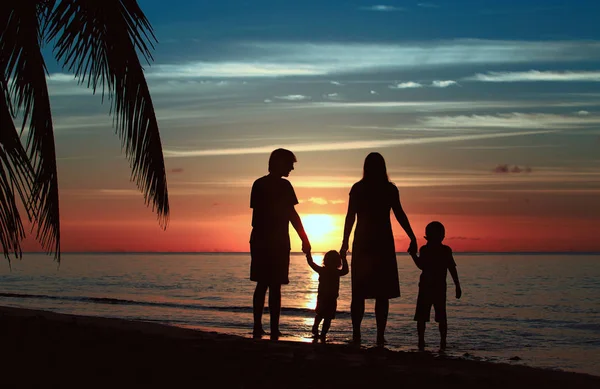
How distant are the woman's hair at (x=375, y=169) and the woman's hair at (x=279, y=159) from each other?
0.85 meters

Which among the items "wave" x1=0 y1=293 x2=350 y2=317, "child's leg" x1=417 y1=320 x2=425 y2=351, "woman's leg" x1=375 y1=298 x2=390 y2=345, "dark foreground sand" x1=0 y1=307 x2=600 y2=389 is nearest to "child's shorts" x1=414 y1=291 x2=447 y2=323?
"child's leg" x1=417 y1=320 x2=425 y2=351

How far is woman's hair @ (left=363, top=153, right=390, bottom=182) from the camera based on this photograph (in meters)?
7.88

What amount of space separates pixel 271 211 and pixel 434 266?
2097 millimetres

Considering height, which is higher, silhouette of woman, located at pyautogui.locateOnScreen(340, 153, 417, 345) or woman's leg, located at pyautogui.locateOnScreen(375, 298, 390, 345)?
silhouette of woman, located at pyautogui.locateOnScreen(340, 153, 417, 345)

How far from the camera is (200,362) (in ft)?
18.0

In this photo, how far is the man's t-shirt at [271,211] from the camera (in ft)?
26.1

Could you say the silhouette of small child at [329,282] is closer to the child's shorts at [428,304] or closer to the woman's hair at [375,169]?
the child's shorts at [428,304]

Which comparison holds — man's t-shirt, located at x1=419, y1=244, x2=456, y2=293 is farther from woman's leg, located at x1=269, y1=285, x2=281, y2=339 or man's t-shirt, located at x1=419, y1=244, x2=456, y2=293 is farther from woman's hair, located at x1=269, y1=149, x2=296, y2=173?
woman's hair, located at x1=269, y1=149, x2=296, y2=173

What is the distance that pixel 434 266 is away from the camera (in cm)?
858

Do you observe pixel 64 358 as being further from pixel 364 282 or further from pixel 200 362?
pixel 364 282

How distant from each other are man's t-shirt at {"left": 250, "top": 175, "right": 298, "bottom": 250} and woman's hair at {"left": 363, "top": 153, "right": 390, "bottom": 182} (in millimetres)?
892

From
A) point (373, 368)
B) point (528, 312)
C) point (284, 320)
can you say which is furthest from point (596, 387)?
point (528, 312)

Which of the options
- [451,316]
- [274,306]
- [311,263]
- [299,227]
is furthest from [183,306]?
[299,227]

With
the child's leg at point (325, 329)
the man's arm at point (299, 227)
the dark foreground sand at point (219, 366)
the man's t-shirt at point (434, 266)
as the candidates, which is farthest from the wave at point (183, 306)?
the dark foreground sand at point (219, 366)
